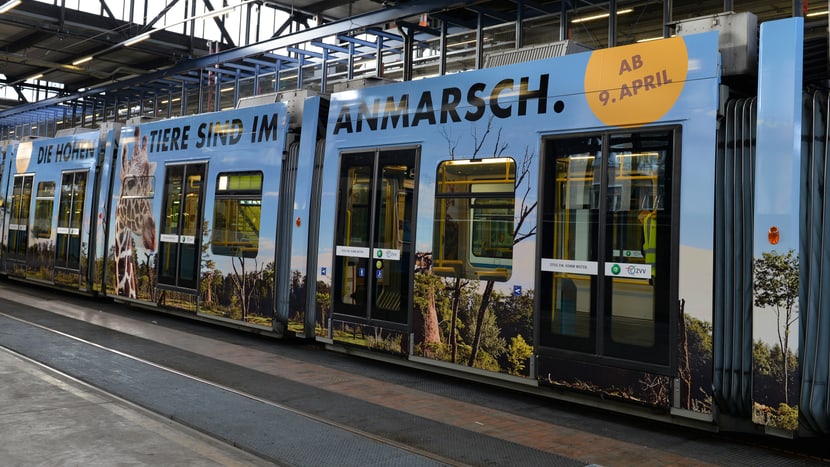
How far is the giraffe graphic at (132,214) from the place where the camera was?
13.5 metres

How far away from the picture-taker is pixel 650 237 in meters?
6.31

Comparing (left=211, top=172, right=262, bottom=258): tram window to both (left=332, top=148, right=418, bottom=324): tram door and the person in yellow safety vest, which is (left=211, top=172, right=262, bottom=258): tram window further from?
the person in yellow safety vest

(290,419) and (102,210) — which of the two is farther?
(102,210)

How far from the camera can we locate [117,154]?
14.9 m

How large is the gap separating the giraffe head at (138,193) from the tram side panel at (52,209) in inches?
65.4

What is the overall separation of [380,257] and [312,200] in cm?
183

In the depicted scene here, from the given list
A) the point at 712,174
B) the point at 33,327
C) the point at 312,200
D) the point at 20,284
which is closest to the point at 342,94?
the point at 312,200

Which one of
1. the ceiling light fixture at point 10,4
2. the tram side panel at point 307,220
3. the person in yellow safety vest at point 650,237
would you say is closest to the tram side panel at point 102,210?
the ceiling light fixture at point 10,4

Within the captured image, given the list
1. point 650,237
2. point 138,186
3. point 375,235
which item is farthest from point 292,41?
point 650,237

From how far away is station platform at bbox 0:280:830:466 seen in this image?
17.9ft

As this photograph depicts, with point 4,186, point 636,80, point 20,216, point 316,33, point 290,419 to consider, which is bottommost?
point 290,419

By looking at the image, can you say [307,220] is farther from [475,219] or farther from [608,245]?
[608,245]

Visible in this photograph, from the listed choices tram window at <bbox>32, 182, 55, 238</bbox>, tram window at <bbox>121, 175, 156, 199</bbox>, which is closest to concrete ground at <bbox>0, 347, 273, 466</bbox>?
tram window at <bbox>121, 175, 156, 199</bbox>

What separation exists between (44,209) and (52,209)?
53 cm
